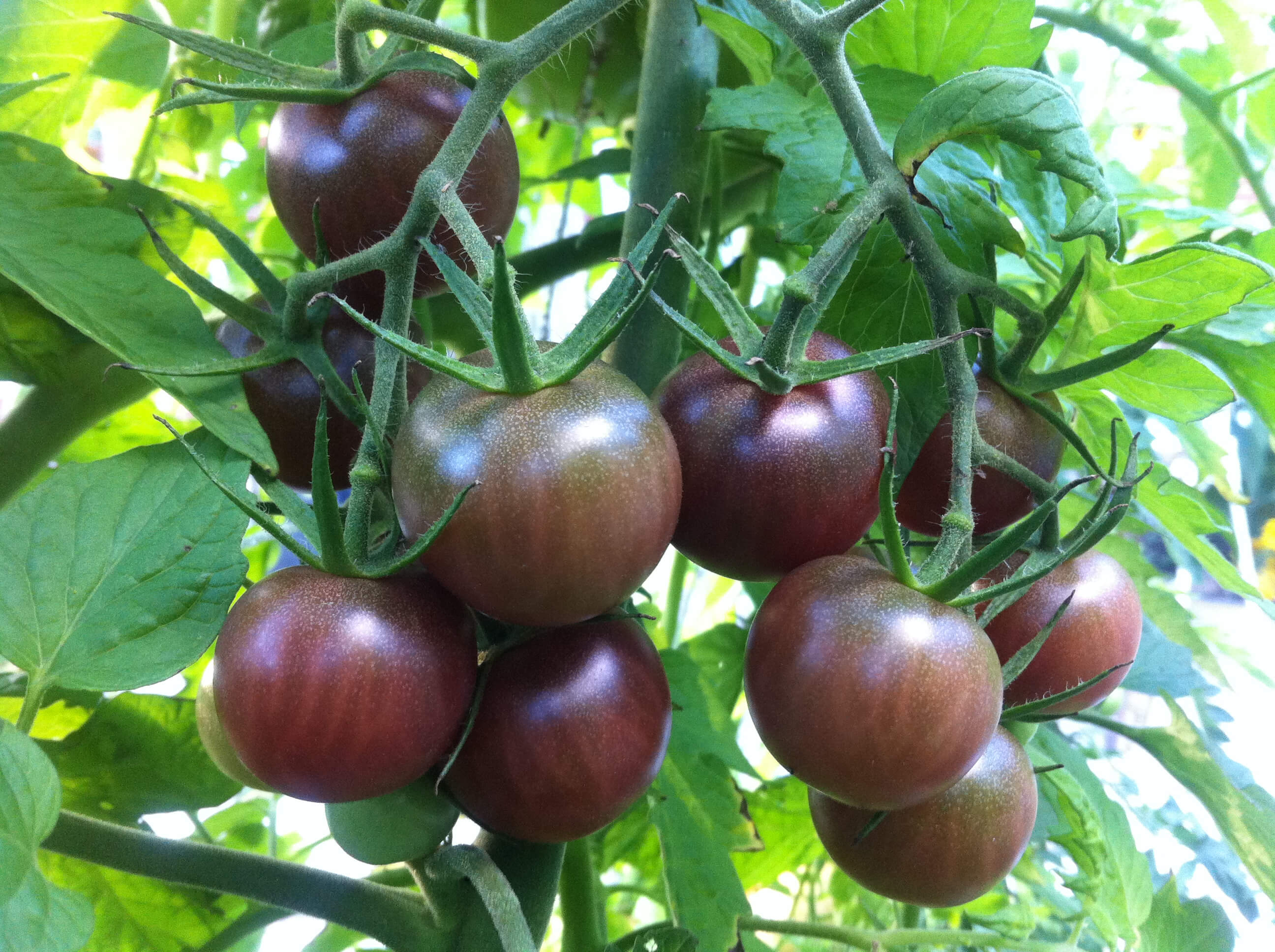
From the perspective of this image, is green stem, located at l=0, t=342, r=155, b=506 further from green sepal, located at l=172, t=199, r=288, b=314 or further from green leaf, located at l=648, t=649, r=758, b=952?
green leaf, located at l=648, t=649, r=758, b=952

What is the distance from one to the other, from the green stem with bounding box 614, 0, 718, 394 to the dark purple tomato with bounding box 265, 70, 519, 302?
85 millimetres

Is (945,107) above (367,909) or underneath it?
above

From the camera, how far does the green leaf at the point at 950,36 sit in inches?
16.5

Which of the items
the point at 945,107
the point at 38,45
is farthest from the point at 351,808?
the point at 38,45

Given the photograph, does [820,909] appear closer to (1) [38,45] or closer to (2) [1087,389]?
(2) [1087,389]

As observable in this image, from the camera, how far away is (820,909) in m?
0.78

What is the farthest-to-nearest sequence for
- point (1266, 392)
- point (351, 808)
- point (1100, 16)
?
point (1100, 16) < point (1266, 392) < point (351, 808)

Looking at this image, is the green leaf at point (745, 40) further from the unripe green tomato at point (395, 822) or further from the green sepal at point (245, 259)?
the unripe green tomato at point (395, 822)

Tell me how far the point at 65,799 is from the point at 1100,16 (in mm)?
752

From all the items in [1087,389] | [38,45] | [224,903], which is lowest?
[224,903]

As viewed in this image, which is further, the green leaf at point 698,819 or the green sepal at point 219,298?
the green leaf at point 698,819

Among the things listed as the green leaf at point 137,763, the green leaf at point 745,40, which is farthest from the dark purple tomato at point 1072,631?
the green leaf at point 137,763

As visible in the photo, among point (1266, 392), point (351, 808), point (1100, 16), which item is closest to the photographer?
point (351, 808)

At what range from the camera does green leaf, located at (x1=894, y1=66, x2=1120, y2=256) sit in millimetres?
294
